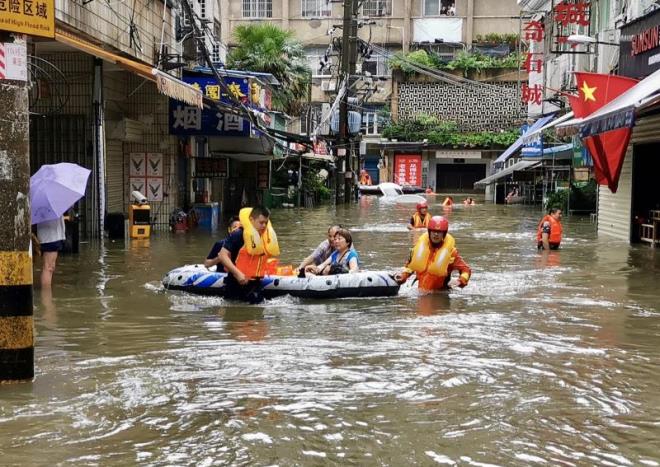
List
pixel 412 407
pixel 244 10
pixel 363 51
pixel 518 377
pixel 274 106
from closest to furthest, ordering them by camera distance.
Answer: pixel 412 407
pixel 518 377
pixel 274 106
pixel 363 51
pixel 244 10

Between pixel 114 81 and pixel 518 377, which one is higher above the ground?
pixel 114 81

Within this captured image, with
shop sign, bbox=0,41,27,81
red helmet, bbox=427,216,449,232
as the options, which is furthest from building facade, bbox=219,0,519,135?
shop sign, bbox=0,41,27,81

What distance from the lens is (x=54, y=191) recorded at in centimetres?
1144

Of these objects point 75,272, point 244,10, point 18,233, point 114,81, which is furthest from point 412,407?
point 244,10

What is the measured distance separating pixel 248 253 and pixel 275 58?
80.7 feet

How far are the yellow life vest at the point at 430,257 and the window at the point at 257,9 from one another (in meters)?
52.2

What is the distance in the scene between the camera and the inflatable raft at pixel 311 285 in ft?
37.0

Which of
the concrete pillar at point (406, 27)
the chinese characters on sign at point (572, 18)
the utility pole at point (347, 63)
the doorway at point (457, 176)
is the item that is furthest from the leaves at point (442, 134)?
the chinese characters on sign at point (572, 18)

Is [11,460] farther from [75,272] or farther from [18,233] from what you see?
[75,272]

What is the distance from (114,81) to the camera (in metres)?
21.0

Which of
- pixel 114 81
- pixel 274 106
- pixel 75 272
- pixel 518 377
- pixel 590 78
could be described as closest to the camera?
pixel 518 377

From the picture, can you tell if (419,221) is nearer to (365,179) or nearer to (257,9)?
(365,179)

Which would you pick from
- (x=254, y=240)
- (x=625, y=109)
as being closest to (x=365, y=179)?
(x=625, y=109)

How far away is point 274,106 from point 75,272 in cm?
2035
